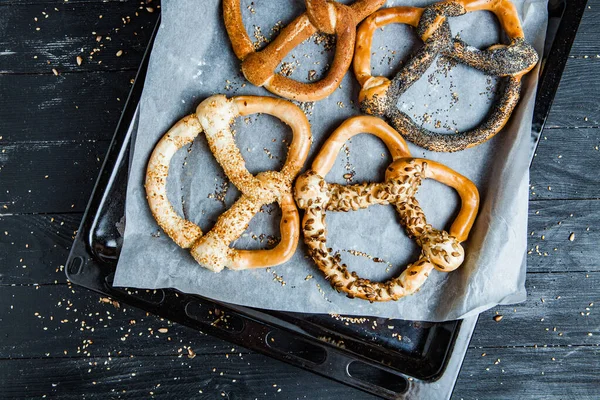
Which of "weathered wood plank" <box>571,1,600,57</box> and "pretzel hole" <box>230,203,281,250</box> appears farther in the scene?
"weathered wood plank" <box>571,1,600,57</box>

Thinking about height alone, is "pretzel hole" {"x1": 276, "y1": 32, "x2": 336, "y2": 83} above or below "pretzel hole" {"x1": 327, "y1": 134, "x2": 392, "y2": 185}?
above

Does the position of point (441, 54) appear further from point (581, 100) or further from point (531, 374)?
point (531, 374)

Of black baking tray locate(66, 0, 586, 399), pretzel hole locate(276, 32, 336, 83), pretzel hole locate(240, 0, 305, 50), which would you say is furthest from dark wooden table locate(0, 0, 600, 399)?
pretzel hole locate(276, 32, 336, 83)

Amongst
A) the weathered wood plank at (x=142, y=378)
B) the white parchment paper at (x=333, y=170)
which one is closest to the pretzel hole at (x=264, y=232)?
the white parchment paper at (x=333, y=170)

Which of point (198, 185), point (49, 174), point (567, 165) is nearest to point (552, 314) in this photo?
point (567, 165)

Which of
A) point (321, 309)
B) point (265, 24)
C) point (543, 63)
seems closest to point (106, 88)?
point (265, 24)

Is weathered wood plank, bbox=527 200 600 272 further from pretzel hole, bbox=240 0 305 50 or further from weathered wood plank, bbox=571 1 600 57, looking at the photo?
pretzel hole, bbox=240 0 305 50
